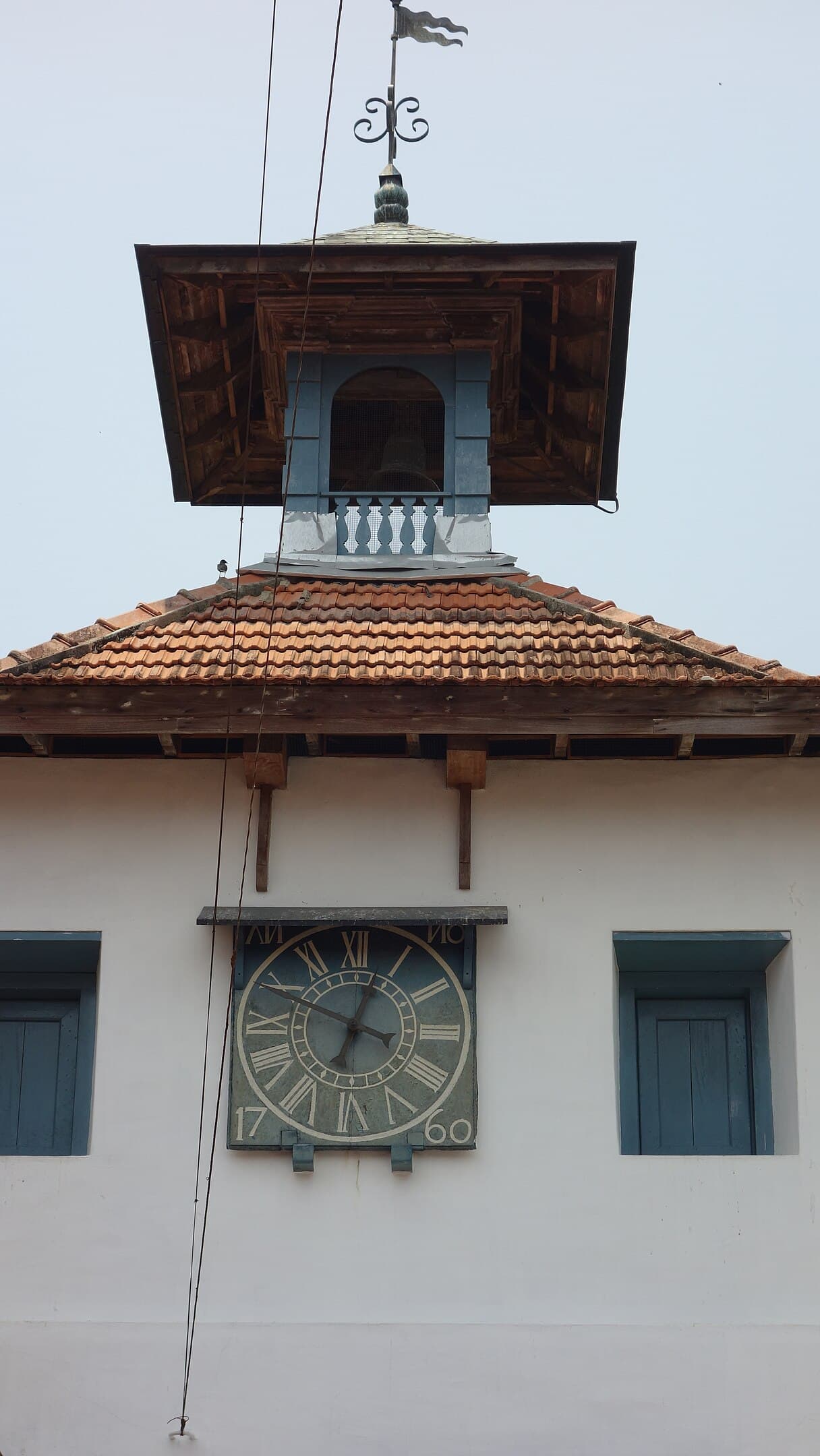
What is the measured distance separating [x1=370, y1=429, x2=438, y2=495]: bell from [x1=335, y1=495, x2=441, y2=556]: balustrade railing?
0.61m

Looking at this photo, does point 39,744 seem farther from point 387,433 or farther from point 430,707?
point 387,433

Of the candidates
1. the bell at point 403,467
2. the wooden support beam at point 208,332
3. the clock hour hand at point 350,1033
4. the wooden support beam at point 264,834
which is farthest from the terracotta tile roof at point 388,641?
the wooden support beam at point 208,332

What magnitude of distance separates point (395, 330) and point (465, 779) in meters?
3.88

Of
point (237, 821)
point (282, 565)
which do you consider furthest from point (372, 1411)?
point (282, 565)

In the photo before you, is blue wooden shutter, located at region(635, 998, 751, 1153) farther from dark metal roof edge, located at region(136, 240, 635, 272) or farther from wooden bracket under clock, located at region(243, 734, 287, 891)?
dark metal roof edge, located at region(136, 240, 635, 272)

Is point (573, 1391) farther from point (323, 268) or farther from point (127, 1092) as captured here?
point (323, 268)

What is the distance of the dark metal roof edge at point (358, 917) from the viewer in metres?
10.3

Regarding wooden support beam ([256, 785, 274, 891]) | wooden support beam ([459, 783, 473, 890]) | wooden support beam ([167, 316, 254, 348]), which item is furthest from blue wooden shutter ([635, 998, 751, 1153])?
wooden support beam ([167, 316, 254, 348])

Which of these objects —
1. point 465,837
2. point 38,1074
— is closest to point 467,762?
point 465,837

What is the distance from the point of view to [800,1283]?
9680mm

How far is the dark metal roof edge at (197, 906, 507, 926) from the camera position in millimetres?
10273

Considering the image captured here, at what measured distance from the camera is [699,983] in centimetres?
1084

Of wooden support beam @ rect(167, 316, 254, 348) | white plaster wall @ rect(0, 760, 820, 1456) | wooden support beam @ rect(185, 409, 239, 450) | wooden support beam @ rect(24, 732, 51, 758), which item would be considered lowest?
white plaster wall @ rect(0, 760, 820, 1456)

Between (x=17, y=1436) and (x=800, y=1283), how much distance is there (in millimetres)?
3586
